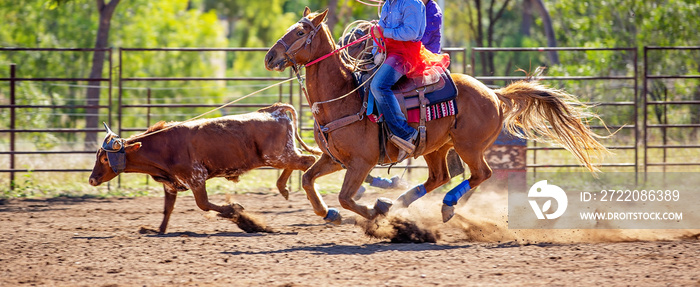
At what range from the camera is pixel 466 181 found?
23.3 feet

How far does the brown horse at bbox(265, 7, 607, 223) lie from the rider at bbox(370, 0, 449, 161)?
20cm

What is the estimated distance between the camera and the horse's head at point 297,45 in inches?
249

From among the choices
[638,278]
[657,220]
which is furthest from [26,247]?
[657,220]

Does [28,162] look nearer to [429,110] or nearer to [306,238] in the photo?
[306,238]

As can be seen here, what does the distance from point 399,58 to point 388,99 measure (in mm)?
407

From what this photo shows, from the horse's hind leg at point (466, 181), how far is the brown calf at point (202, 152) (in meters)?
2.04

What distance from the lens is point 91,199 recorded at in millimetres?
10523

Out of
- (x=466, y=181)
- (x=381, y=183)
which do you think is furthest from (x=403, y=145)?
(x=381, y=183)

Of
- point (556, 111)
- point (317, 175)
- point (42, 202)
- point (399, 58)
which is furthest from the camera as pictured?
point (42, 202)

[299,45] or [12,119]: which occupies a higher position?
[299,45]

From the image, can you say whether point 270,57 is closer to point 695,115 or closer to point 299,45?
point 299,45

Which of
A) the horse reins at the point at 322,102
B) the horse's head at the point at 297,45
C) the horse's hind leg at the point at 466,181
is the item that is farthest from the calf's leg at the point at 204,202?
the horse's hind leg at the point at 466,181

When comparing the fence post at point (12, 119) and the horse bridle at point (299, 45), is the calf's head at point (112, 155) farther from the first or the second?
the fence post at point (12, 119)

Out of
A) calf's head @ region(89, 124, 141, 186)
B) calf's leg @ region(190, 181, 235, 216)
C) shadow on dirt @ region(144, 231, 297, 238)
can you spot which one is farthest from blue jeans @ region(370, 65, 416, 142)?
calf's head @ region(89, 124, 141, 186)
